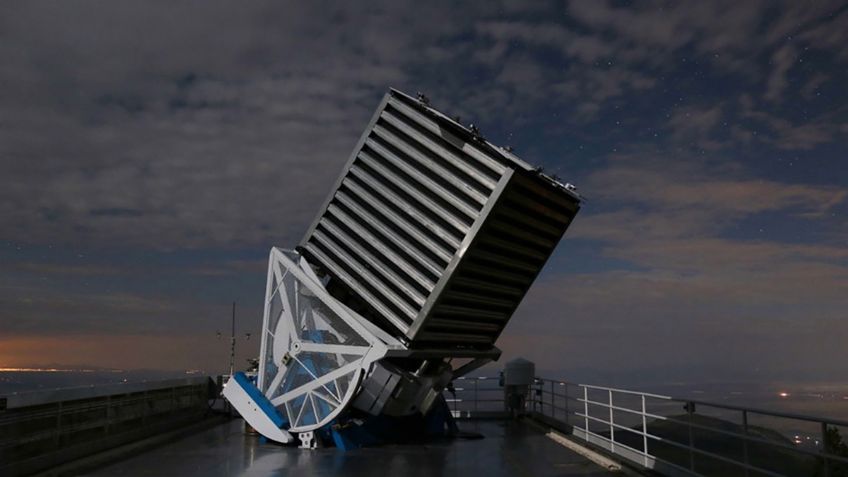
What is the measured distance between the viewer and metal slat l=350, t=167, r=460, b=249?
43.2ft

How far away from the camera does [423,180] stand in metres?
13.6

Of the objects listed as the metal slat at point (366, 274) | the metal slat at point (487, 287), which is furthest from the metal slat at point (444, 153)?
the metal slat at point (366, 274)

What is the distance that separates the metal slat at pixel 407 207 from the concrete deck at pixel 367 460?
13.4ft

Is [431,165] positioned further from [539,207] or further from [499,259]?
[499,259]

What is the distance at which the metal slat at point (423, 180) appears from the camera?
42.0 feet

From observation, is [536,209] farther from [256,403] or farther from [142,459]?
[142,459]

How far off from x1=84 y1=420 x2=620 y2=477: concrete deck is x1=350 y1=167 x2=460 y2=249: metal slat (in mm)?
4087

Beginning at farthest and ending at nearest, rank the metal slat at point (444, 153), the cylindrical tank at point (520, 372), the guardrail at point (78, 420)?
the cylindrical tank at point (520, 372)
the metal slat at point (444, 153)
the guardrail at point (78, 420)

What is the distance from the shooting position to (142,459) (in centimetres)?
1359

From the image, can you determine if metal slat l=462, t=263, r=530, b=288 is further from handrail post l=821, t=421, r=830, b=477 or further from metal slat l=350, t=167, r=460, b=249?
handrail post l=821, t=421, r=830, b=477

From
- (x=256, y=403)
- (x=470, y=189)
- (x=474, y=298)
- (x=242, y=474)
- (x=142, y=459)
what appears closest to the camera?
(x=242, y=474)

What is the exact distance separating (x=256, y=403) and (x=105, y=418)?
10.7 feet

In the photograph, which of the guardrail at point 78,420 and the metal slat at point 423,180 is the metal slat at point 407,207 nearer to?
the metal slat at point 423,180

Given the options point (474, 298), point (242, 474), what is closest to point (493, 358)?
point (474, 298)
